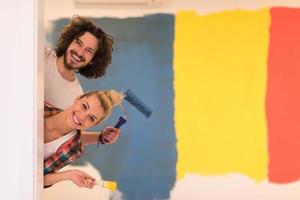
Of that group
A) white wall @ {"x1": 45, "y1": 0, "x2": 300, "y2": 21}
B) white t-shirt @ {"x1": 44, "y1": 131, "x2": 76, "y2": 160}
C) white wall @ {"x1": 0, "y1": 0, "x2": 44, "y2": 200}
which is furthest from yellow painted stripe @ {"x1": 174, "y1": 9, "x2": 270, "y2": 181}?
white wall @ {"x1": 0, "y1": 0, "x2": 44, "y2": 200}

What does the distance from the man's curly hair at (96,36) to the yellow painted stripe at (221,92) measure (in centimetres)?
31

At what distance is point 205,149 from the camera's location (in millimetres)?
1694

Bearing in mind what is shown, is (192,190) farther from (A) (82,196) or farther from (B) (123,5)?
(B) (123,5)

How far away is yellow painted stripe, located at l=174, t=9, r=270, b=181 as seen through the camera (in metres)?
1.69

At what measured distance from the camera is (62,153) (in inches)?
57.3

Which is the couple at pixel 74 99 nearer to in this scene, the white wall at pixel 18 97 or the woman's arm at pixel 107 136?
the woman's arm at pixel 107 136

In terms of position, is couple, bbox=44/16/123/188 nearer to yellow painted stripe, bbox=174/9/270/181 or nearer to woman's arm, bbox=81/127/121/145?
woman's arm, bbox=81/127/121/145

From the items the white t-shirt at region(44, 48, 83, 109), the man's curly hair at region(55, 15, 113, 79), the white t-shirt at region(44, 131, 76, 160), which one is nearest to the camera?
the white t-shirt at region(44, 131, 76, 160)

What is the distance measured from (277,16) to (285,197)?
2.69 ft

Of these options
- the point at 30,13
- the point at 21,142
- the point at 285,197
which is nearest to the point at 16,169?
the point at 21,142

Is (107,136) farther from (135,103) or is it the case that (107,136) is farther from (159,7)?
(159,7)

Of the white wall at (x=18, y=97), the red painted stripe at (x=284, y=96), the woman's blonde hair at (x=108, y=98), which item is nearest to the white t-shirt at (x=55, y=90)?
the woman's blonde hair at (x=108, y=98)

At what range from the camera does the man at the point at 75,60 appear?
1.47m

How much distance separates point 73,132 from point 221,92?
2.23ft
